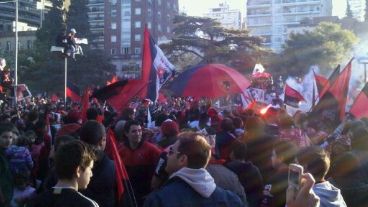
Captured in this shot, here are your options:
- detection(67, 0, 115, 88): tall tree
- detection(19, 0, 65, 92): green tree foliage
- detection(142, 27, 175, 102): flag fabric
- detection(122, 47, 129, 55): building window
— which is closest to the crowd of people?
detection(142, 27, 175, 102): flag fabric

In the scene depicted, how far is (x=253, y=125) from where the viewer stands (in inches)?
250

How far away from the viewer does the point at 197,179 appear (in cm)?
366

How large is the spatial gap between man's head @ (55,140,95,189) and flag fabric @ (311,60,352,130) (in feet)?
22.3

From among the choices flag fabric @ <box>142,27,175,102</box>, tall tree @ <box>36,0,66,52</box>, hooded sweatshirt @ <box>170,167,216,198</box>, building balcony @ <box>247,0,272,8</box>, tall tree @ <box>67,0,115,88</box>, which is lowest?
tall tree @ <box>67,0,115,88</box>

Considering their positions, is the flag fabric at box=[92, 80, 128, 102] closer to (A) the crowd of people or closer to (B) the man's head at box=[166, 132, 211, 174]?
(A) the crowd of people

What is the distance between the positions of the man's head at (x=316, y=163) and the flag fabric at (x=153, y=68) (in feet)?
20.5

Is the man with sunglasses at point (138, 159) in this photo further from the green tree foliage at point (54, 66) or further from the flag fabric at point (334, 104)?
the green tree foliage at point (54, 66)

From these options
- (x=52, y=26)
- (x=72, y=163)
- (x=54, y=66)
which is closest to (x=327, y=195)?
(x=72, y=163)

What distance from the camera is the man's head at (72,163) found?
361 centimetres

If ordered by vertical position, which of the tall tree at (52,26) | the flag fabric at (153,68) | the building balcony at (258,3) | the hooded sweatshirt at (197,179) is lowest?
the hooded sweatshirt at (197,179)

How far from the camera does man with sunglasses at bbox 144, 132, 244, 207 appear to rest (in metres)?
3.60

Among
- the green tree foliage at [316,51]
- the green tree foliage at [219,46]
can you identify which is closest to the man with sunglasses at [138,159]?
the green tree foliage at [219,46]

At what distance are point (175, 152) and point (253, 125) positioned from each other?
2.64m

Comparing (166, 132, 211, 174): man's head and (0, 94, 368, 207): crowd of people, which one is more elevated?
(166, 132, 211, 174): man's head
